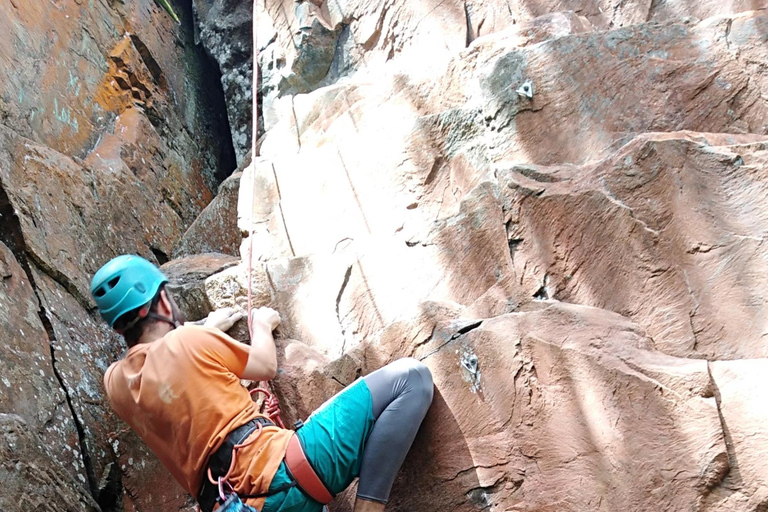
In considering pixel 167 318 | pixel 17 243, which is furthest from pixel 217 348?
pixel 17 243

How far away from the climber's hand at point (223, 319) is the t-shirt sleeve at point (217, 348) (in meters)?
0.49

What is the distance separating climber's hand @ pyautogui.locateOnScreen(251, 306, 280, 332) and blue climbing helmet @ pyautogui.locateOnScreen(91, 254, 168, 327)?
0.53 metres

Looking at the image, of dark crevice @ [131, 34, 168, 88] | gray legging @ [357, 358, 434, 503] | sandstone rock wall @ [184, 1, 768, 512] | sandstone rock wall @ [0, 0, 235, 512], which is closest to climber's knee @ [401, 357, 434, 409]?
gray legging @ [357, 358, 434, 503]

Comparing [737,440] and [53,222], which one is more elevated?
[53,222]

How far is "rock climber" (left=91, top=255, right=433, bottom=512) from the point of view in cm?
230

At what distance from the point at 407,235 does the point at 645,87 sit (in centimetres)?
127

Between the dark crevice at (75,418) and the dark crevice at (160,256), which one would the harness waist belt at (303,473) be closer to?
the dark crevice at (75,418)

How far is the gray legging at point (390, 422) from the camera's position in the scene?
2.38m

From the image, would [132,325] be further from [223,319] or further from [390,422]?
[390,422]

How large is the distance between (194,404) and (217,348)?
0.21m

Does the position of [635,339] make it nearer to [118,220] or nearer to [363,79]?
[363,79]

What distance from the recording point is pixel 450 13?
14.1 ft

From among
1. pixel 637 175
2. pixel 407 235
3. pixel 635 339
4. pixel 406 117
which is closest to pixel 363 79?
pixel 406 117

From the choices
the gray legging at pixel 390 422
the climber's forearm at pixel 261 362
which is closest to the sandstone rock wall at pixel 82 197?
the climber's forearm at pixel 261 362
